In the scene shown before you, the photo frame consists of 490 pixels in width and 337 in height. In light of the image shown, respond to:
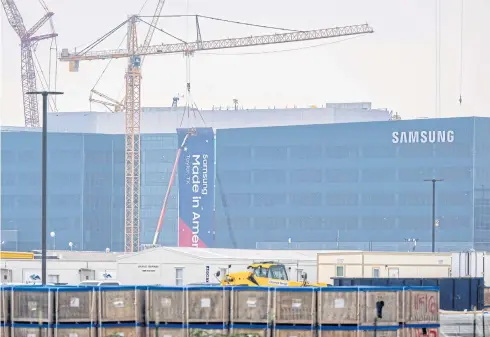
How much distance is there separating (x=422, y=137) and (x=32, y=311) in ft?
440

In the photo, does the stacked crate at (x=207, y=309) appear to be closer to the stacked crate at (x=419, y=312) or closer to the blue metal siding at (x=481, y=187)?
the stacked crate at (x=419, y=312)

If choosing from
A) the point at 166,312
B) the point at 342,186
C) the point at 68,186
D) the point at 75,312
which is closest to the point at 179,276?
the point at 166,312

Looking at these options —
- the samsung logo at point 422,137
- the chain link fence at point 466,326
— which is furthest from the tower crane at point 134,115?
the chain link fence at point 466,326

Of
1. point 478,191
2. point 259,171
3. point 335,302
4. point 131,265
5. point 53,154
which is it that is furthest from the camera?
point 53,154

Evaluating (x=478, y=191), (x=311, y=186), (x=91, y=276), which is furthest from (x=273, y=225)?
(x=91, y=276)

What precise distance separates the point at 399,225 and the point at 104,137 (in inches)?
1779

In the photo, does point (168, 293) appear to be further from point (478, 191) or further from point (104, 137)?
point (104, 137)

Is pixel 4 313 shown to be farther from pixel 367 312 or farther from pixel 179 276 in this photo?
pixel 179 276

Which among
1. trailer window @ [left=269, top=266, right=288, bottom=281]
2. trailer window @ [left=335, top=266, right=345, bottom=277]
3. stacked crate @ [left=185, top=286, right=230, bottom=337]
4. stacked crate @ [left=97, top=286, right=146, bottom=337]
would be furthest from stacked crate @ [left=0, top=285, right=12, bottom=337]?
trailer window @ [left=335, top=266, right=345, bottom=277]

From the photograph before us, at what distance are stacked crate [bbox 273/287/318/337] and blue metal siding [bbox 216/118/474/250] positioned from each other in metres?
129

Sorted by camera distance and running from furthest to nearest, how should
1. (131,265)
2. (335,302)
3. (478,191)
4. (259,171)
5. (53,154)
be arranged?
(53,154) → (259,171) → (478,191) → (131,265) → (335,302)

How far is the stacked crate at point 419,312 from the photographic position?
39875 millimetres

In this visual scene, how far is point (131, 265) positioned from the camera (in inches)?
3179

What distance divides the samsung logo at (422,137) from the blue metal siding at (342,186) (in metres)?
0.49
